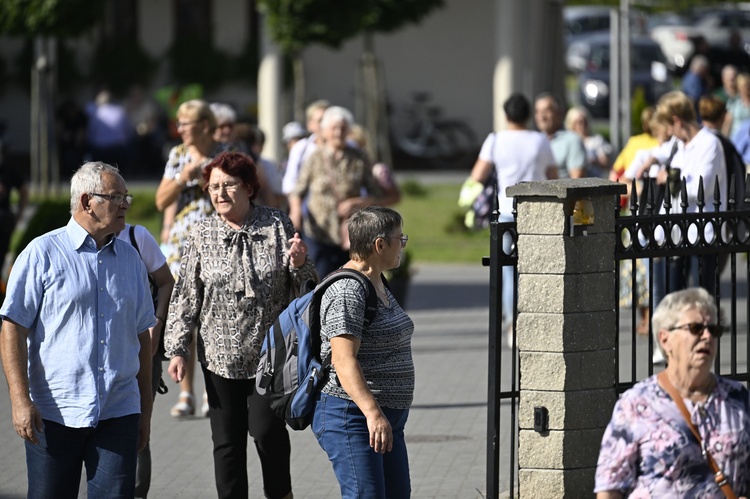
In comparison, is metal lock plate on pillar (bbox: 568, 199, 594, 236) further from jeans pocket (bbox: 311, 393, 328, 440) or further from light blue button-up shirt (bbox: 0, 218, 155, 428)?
Answer: light blue button-up shirt (bbox: 0, 218, 155, 428)

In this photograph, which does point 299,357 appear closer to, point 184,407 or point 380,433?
point 380,433

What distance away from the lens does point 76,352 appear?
5.20 metres

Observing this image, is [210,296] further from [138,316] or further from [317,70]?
[317,70]

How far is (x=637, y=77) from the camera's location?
105 ft

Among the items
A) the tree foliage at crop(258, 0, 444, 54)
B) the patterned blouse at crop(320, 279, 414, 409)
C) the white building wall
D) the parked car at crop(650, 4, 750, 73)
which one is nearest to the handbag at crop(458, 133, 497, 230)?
the patterned blouse at crop(320, 279, 414, 409)

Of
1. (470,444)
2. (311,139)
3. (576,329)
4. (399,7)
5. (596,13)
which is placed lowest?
(470,444)

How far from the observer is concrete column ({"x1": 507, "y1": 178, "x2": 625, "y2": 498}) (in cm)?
622

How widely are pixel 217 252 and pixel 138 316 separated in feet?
3.11

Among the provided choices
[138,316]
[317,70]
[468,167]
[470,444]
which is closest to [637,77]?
[468,167]

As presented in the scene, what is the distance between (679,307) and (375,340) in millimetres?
1396

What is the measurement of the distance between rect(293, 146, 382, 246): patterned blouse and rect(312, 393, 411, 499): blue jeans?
5.02m

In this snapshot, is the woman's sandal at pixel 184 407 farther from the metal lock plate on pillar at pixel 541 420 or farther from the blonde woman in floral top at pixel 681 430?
the blonde woman in floral top at pixel 681 430

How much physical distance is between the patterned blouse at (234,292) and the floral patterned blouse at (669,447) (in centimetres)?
237

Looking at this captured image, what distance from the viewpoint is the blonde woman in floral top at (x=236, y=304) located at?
630cm
